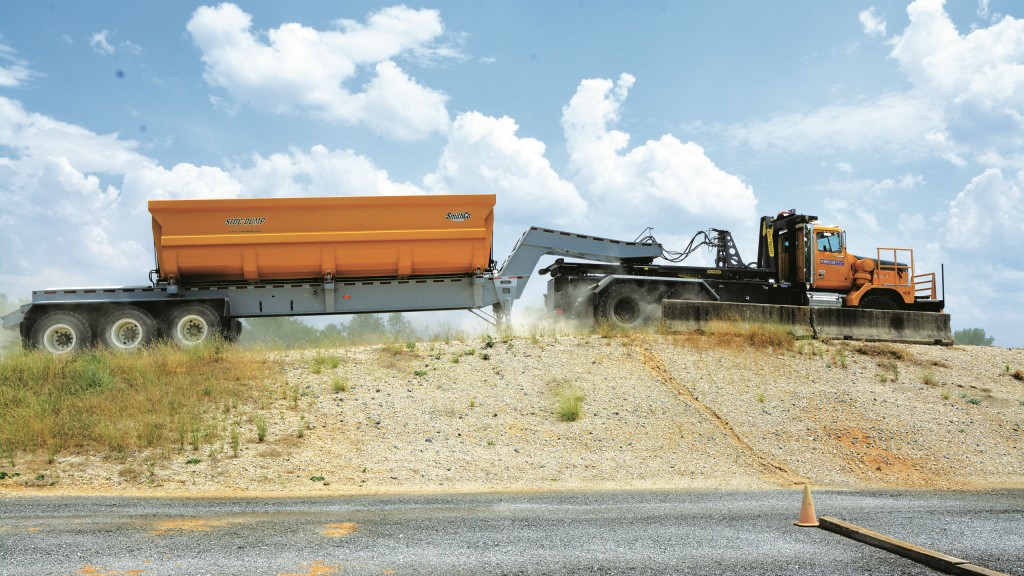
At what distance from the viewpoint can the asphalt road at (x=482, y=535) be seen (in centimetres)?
612

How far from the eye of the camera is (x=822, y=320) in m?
18.2

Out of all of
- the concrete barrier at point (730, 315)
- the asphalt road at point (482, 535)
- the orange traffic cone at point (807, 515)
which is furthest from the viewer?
the concrete barrier at point (730, 315)

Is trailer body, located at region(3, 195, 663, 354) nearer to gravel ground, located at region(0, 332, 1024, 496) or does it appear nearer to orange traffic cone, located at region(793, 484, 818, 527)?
gravel ground, located at region(0, 332, 1024, 496)

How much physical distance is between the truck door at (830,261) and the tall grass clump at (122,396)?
13.6 m

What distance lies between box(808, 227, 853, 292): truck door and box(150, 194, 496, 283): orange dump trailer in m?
8.57

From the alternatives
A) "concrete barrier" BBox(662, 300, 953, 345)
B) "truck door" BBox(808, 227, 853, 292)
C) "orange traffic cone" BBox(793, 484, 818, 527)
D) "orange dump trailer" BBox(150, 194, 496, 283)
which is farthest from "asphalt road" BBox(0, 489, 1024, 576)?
"truck door" BBox(808, 227, 853, 292)

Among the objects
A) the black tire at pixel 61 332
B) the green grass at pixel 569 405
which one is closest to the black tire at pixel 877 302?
the green grass at pixel 569 405

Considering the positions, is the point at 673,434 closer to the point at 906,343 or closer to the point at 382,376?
the point at 382,376

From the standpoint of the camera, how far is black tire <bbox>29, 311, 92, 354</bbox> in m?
15.8

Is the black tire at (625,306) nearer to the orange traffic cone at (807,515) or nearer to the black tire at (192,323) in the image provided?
the black tire at (192,323)

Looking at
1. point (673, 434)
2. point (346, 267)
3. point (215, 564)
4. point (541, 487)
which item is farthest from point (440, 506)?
point (346, 267)

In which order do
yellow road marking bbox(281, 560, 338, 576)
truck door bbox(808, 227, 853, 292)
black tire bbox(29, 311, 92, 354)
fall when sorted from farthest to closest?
truck door bbox(808, 227, 853, 292), black tire bbox(29, 311, 92, 354), yellow road marking bbox(281, 560, 338, 576)

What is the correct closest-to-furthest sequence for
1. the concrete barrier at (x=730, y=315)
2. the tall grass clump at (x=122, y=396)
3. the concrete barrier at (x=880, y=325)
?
the tall grass clump at (x=122, y=396) → the concrete barrier at (x=730, y=315) → the concrete barrier at (x=880, y=325)

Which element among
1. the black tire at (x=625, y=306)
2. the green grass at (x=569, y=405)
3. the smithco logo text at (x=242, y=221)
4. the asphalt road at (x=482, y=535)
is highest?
the smithco logo text at (x=242, y=221)
